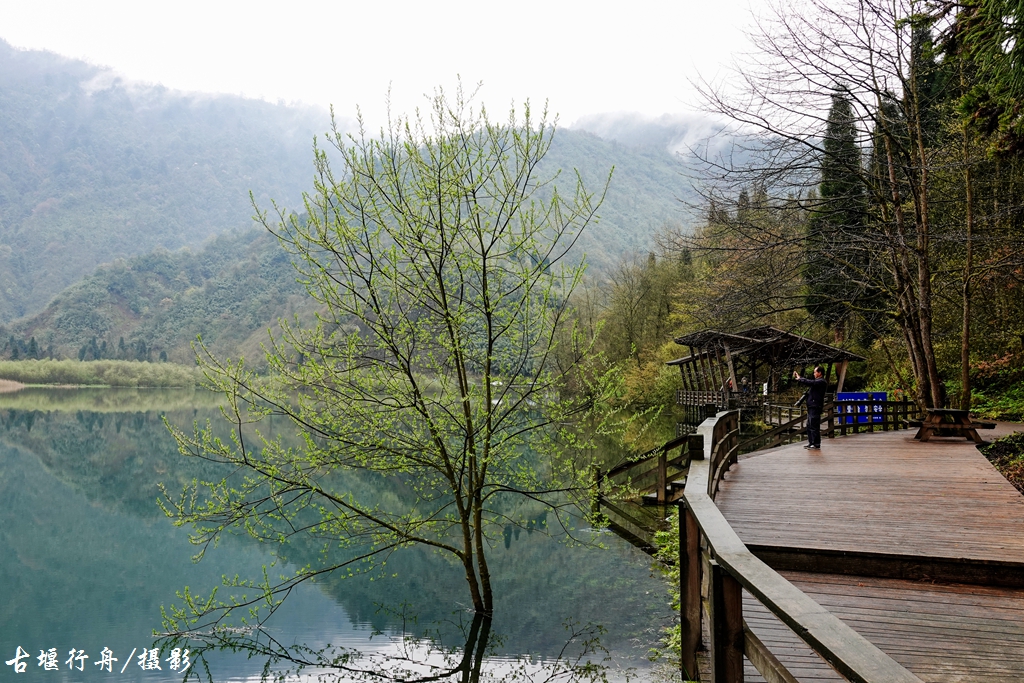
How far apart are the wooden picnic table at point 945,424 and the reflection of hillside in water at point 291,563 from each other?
21.3 feet

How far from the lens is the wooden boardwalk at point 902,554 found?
4180 mm

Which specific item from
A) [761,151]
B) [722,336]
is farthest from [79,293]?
[761,151]

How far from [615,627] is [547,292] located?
471 cm

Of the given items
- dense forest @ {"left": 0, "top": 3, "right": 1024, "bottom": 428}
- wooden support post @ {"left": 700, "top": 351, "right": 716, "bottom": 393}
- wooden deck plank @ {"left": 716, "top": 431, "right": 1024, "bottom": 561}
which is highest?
dense forest @ {"left": 0, "top": 3, "right": 1024, "bottom": 428}

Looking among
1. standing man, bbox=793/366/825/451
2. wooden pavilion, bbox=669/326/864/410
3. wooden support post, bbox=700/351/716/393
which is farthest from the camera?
wooden support post, bbox=700/351/716/393

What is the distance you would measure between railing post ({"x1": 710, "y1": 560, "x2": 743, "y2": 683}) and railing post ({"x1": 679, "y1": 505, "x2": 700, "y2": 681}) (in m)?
1.36

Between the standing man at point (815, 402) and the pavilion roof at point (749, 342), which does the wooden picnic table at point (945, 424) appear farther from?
the pavilion roof at point (749, 342)

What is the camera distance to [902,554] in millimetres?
5742

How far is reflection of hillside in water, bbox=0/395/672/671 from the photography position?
418 inches

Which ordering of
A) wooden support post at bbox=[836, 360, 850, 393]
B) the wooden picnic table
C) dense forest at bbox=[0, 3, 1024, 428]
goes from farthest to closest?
wooden support post at bbox=[836, 360, 850, 393] → the wooden picnic table → dense forest at bbox=[0, 3, 1024, 428]

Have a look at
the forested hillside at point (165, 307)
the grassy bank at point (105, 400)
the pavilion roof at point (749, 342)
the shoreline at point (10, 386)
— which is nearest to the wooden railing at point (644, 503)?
the pavilion roof at point (749, 342)

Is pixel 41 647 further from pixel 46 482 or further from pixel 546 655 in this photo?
pixel 46 482

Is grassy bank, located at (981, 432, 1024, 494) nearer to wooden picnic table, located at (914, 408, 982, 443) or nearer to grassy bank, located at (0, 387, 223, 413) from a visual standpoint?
wooden picnic table, located at (914, 408, 982, 443)

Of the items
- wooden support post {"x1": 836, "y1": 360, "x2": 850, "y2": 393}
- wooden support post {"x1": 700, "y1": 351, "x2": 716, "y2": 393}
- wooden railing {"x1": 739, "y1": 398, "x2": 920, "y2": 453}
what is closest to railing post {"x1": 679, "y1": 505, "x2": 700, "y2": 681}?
wooden railing {"x1": 739, "y1": 398, "x2": 920, "y2": 453}
